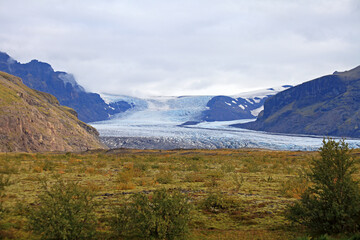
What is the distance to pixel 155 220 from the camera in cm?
698

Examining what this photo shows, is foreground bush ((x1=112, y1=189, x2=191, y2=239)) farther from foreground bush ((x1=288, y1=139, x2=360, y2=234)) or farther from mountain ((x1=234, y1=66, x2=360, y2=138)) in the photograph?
mountain ((x1=234, y1=66, x2=360, y2=138))

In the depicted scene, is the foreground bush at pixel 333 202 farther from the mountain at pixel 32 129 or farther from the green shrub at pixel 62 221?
the mountain at pixel 32 129

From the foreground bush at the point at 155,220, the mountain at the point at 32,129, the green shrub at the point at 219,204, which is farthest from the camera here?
the mountain at the point at 32,129

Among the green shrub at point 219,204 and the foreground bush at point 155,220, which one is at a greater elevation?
the foreground bush at point 155,220

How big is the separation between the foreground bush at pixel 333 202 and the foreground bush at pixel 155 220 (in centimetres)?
315

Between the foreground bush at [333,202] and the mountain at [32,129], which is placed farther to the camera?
the mountain at [32,129]

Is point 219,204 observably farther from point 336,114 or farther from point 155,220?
point 336,114

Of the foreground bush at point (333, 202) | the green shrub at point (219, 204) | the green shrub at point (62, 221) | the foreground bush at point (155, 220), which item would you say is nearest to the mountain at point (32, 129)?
the green shrub at point (219, 204)

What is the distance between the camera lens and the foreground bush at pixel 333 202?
7168 millimetres

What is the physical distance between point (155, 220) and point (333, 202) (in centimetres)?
457

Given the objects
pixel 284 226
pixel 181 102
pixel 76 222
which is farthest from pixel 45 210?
pixel 181 102

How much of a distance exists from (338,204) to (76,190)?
703 cm

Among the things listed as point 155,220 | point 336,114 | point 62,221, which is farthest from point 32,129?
point 336,114

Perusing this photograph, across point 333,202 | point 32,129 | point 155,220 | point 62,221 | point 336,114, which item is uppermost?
point 336,114
